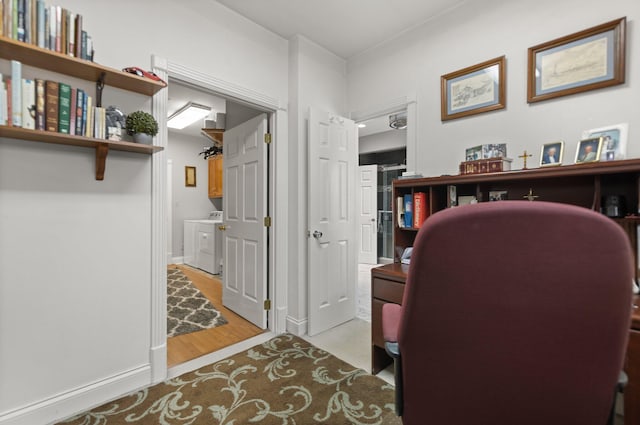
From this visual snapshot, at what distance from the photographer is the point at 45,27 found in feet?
4.63

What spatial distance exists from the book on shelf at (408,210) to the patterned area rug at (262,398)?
113cm

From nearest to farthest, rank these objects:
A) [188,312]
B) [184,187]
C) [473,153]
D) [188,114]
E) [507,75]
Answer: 1. [507,75]
2. [473,153]
3. [188,312]
4. [188,114]
5. [184,187]

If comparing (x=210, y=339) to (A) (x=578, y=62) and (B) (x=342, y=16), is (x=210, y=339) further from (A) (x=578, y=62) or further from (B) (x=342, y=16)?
(A) (x=578, y=62)

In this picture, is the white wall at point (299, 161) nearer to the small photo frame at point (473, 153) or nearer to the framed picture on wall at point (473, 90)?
the framed picture on wall at point (473, 90)

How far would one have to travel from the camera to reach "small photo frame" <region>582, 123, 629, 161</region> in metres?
1.56

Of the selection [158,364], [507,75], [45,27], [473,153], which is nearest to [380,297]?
[473,153]

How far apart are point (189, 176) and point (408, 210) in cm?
509

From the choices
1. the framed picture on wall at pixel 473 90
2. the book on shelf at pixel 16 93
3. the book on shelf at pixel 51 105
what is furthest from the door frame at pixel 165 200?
the framed picture on wall at pixel 473 90

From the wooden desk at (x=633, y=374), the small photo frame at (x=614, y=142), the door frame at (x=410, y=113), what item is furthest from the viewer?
the door frame at (x=410, y=113)

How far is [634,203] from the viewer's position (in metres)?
1.55

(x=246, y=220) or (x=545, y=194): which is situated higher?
(x=545, y=194)

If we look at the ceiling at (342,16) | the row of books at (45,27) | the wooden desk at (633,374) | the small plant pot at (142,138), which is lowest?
the wooden desk at (633,374)

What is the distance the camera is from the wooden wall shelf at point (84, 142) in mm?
1374

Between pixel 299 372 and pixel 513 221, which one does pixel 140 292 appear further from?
pixel 513 221
